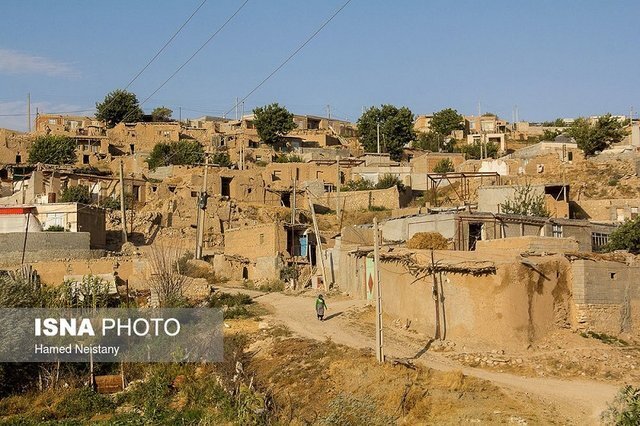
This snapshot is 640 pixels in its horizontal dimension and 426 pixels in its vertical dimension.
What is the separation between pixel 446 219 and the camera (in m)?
25.4

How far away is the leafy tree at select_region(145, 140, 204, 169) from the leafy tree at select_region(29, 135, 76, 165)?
490cm

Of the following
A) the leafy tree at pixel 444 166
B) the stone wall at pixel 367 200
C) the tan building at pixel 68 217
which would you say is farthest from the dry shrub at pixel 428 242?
the leafy tree at pixel 444 166

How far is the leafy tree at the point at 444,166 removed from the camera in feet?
160

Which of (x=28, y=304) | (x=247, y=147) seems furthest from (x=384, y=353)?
(x=247, y=147)

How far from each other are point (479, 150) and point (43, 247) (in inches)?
1511

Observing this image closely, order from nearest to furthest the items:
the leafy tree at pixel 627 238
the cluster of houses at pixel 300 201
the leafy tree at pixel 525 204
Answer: the cluster of houses at pixel 300 201
the leafy tree at pixel 627 238
the leafy tree at pixel 525 204

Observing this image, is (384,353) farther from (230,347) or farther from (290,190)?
(290,190)

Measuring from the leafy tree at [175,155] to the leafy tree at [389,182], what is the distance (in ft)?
44.6

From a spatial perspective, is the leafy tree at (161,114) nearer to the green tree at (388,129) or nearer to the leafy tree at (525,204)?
the green tree at (388,129)

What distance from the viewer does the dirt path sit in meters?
14.8

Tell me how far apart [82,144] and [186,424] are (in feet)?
140

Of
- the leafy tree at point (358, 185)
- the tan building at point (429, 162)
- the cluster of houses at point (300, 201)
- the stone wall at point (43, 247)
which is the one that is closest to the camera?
the cluster of houses at point (300, 201)

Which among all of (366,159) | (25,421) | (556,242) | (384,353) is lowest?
(25,421)

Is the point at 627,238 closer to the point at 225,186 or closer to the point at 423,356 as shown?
the point at 423,356
